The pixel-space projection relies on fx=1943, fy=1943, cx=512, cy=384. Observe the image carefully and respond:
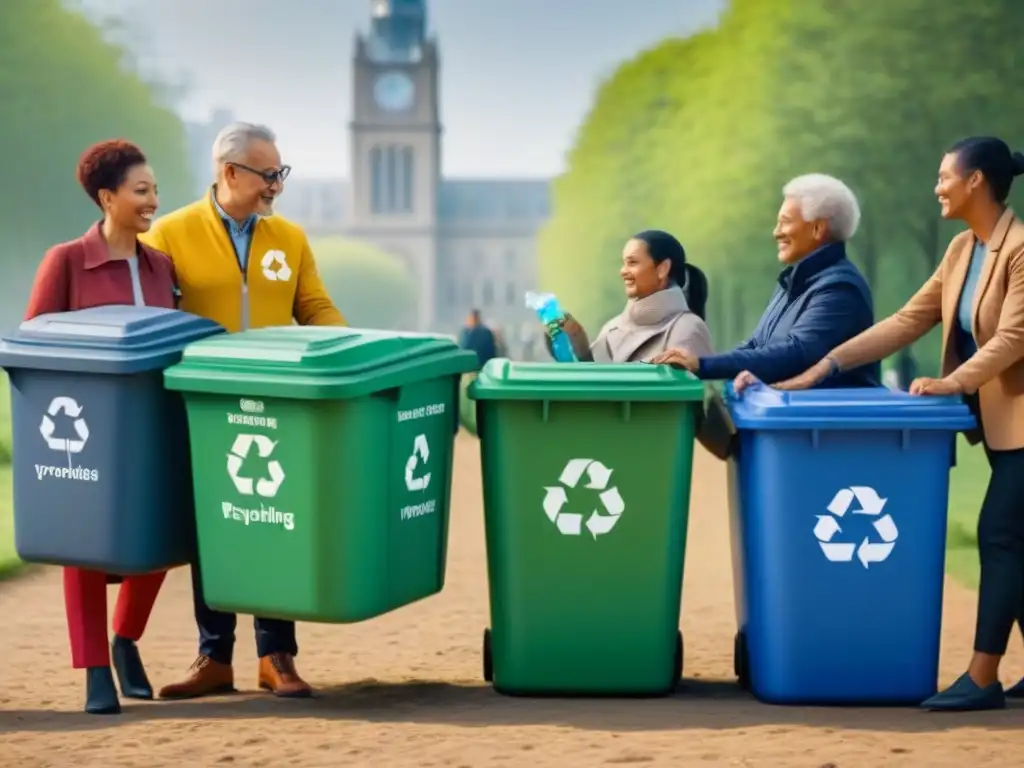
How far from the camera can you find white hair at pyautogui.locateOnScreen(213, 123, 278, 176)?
6.51 meters

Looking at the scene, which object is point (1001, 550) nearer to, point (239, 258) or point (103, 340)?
point (239, 258)

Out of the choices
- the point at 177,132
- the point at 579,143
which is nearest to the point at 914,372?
the point at 579,143

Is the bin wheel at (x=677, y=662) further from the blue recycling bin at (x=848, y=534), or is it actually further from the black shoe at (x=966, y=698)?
the black shoe at (x=966, y=698)

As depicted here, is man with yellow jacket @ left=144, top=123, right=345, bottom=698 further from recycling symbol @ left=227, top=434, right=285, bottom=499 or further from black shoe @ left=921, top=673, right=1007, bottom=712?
black shoe @ left=921, top=673, right=1007, bottom=712

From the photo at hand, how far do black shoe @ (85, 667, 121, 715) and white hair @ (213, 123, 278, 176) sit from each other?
5.63ft

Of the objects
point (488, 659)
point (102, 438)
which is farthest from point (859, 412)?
point (102, 438)

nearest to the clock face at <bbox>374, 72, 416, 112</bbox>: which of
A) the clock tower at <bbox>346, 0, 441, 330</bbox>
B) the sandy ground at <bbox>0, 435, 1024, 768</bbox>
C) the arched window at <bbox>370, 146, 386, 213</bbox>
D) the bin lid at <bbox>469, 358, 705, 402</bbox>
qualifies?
the clock tower at <bbox>346, 0, 441, 330</bbox>

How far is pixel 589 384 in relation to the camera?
616 centimetres

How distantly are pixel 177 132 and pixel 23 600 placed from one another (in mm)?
26932

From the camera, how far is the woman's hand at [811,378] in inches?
253

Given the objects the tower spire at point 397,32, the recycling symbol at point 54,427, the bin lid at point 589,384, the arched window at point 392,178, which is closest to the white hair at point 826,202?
the bin lid at point 589,384

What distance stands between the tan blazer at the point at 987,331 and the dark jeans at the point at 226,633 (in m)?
2.10

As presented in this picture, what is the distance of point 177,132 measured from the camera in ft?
120

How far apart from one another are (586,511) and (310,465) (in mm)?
934
